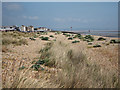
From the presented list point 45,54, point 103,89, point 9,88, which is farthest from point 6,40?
point 103,89

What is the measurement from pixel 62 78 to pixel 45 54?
7.79 feet

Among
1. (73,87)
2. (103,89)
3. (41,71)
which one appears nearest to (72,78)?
(73,87)

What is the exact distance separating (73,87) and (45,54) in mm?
2517

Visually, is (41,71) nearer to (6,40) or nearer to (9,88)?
(9,88)

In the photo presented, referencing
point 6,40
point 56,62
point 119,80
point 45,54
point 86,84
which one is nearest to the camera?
point 86,84

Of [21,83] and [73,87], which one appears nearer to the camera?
[21,83]

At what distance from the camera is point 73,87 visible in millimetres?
1746

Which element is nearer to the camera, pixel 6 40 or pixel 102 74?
pixel 102 74

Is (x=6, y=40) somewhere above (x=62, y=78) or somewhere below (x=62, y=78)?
above

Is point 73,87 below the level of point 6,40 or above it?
below

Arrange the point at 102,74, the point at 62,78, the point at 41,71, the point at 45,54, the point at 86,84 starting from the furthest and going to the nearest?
1. the point at 45,54
2. the point at 41,71
3. the point at 102,74
4. the point at 62,78
5. the point at 86,84

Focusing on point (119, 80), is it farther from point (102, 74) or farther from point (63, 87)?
point (63, 87)

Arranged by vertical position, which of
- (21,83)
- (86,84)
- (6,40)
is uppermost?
(6,40)

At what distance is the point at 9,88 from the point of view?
1.41 m
